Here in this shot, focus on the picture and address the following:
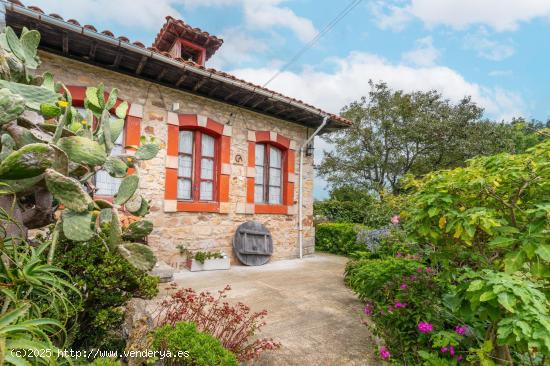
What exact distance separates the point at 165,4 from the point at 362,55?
4988 millimetres

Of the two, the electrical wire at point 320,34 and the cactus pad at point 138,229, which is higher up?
the electrical wire at point 320,34

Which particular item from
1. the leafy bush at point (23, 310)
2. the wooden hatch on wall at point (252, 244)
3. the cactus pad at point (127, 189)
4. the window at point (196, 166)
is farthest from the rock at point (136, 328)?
the wooden hatch on wall at point (252, 244)

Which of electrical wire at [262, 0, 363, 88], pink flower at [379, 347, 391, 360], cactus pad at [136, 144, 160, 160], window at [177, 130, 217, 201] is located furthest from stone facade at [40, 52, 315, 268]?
pink flower at [379, 347, 391, 360]

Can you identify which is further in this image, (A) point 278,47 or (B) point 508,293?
(A) point 278,47

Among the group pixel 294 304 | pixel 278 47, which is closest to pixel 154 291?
pixel 294 304

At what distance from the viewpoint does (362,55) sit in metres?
7.43

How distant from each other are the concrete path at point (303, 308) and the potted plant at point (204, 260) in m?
0.18

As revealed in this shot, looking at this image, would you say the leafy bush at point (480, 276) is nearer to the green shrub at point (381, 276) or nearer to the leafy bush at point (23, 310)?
the green shrub at point (381, 276)

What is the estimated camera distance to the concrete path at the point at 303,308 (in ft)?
7.59

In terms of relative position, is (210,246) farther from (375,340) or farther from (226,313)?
(375,340)

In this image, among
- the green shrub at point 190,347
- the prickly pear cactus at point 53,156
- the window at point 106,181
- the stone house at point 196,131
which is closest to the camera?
the prickly pear cactus at point 53,156

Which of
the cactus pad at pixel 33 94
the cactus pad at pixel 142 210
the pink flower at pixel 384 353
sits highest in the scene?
the cactus pad at pixel 33 94

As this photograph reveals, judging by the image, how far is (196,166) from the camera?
225 inches

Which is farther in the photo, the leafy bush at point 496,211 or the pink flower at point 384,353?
the pink flower at point 384,353
